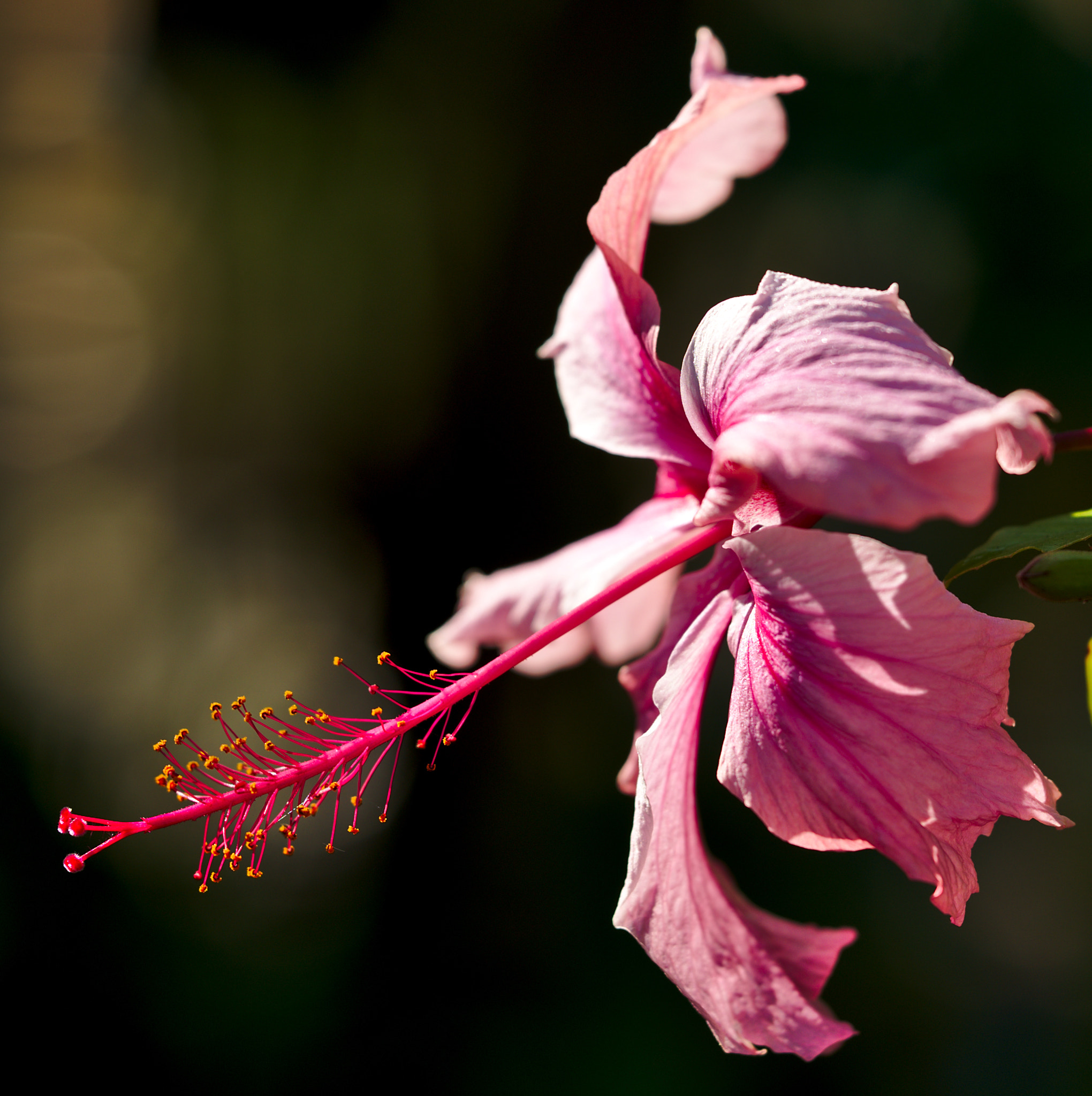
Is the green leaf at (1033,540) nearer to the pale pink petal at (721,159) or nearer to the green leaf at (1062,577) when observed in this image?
the green leaf at (1062,577)

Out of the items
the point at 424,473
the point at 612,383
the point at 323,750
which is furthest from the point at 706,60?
the point at 424,473

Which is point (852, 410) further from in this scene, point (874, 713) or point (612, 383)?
point (612, 383)

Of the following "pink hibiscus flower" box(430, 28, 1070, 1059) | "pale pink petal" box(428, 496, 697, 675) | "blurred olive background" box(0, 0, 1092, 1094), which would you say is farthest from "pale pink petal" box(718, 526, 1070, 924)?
"blurred olive background" box(0, 0, 1092, 1094)

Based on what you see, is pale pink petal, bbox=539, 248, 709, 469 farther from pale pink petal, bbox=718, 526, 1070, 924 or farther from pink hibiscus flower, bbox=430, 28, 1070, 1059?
pale pink petal, bbox=718, 526, 1070, 924

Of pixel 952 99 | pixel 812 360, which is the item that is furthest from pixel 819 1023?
pixel 952 99

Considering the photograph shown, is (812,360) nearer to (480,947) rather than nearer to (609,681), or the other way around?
(609,681)

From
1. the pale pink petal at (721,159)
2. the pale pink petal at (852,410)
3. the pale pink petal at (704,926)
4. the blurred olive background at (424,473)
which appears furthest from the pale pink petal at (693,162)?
the blurred olive background at (424,473)
